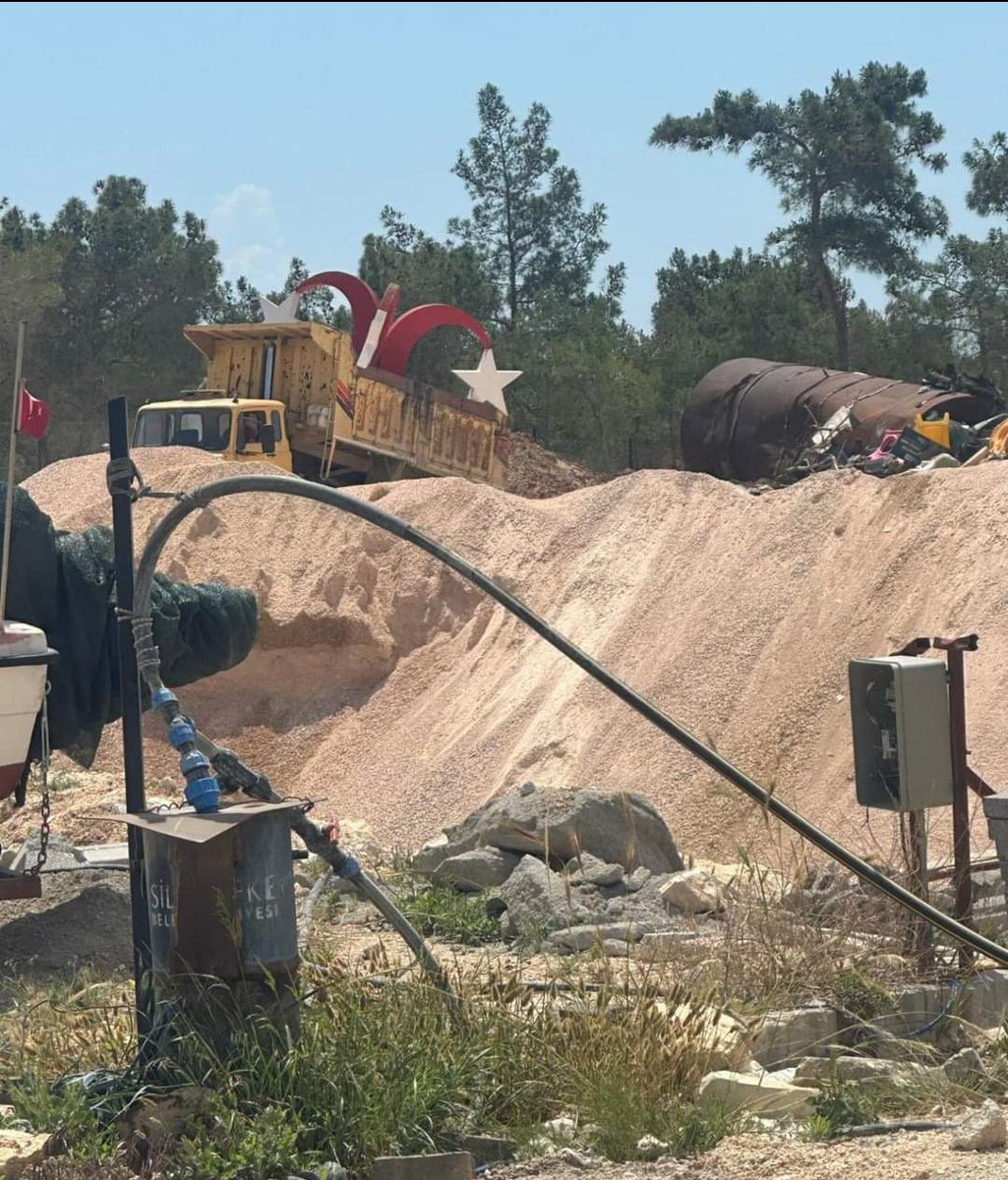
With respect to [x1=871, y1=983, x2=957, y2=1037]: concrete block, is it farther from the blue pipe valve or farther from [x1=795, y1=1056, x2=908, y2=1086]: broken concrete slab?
the blue pipe valve

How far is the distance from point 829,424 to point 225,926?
17.2m

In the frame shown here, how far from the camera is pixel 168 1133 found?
5.63 m

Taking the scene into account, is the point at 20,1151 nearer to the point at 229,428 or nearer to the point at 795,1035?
the point at 795,1035

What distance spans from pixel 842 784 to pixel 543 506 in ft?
27.3

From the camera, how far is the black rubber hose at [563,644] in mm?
6199

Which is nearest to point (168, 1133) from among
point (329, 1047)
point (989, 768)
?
point (329, 1047)

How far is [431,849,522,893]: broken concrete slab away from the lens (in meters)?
10.6

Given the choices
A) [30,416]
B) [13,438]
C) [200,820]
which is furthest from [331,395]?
[200,820]

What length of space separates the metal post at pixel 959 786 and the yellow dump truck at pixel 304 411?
51.8 feet

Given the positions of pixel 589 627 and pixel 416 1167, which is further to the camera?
pixel 589 627

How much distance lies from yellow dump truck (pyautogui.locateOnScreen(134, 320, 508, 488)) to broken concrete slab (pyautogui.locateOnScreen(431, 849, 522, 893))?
12.8 metres

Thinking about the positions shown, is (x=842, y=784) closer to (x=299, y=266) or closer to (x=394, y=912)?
(x=394, y=912)

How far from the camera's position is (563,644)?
250 inches

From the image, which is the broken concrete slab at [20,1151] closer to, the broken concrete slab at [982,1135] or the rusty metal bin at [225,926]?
the rusty metal bin at [225,926]
